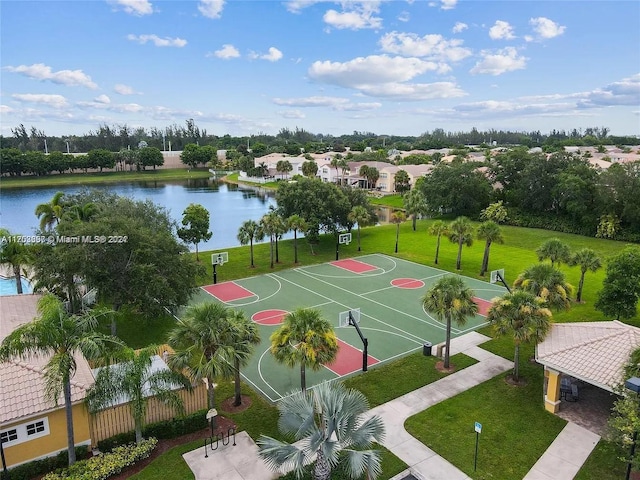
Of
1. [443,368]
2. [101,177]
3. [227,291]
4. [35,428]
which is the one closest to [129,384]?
[35,428]

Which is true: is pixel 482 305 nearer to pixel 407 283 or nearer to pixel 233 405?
pixel 407 283

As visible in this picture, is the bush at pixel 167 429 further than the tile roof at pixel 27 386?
Yes

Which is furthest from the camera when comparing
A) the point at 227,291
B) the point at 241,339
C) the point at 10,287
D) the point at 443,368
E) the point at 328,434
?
A: the point at 227,291

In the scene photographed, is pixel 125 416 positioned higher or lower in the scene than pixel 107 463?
higher

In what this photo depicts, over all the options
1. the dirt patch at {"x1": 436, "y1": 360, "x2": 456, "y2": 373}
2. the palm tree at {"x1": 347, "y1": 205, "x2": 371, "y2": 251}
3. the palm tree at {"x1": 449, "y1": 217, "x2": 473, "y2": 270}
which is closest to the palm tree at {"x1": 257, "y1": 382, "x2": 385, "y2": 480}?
the dirt patch at {"x1": 436, "y1": 360, "x2": 456, "y2": 373}

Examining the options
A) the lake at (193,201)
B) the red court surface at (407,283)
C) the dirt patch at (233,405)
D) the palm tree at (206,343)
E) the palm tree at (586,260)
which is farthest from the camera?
the lake at (193,201)

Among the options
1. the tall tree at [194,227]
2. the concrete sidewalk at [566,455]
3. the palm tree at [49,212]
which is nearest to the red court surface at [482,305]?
the concrete sidewalk at [566,455]

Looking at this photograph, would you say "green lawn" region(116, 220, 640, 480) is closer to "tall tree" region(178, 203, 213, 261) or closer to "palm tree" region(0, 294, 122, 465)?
"palm tree" region(0, 294, 122, 465)

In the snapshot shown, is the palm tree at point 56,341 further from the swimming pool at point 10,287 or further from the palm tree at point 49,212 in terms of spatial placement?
the swimming pool at point 10,287
